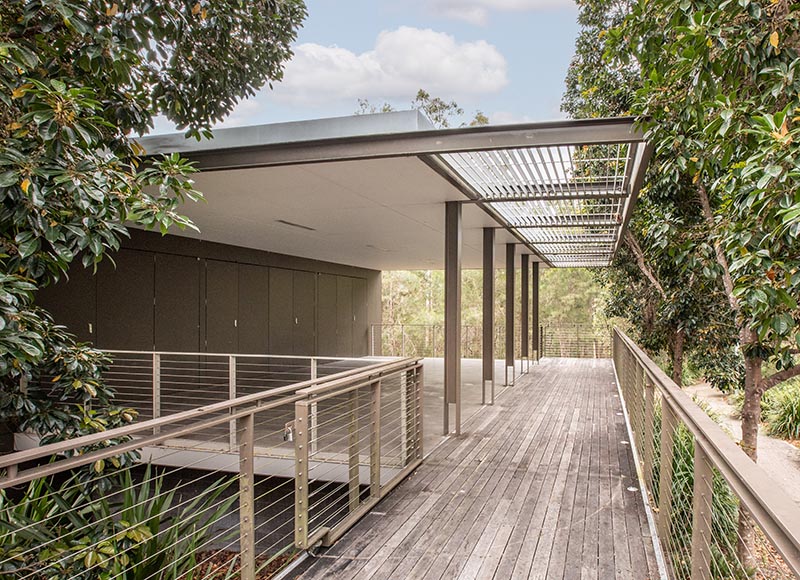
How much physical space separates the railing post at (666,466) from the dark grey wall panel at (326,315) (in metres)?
10.8

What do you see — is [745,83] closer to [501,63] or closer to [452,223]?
[452,223]

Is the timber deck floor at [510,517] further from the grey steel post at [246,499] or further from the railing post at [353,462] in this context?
the grey steel post at [246,499]

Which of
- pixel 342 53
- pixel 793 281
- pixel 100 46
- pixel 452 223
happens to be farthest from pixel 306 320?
pixel 342 53

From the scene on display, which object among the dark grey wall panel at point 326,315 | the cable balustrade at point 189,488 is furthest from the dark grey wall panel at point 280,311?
the cable balustrade at point 189,488

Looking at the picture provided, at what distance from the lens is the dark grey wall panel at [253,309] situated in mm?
10352

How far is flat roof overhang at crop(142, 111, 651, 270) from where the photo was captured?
394 cm

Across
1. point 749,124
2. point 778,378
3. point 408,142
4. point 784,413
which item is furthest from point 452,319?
point 784,413

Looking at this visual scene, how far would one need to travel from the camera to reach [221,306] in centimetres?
977

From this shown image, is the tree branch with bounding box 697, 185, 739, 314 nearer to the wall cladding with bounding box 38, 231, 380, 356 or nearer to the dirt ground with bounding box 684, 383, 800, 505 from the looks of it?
the dirt ground with bounding box 684, 383, 800, 505

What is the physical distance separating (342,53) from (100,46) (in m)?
51.9

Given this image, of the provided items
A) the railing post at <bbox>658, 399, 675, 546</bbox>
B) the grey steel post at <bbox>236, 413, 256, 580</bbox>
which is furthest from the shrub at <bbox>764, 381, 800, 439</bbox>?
the grey steel post at <bbox>236, 413, 256, 580</bbox>

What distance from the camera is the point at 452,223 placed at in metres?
5.95

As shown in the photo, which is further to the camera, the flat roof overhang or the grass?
the grass

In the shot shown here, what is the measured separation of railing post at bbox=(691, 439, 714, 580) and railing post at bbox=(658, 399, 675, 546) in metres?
0.67
